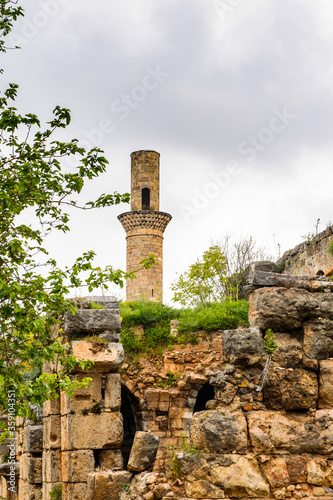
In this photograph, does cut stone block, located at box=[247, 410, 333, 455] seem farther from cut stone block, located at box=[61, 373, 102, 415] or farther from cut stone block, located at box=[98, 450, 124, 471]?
cut stone block, located at box=[61, 373, 102, 415]

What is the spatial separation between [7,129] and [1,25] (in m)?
1.76

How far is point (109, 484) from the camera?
23.8 ft

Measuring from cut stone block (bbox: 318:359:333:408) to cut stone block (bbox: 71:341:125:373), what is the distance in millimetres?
3318

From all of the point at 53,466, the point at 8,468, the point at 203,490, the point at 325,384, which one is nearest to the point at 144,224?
the point at 8,468

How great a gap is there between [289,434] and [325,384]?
22.5 inches

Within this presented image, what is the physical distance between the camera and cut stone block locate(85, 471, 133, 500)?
7.14 meters

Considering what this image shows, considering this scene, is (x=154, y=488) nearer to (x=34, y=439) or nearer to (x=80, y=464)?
(x=80, y=464)

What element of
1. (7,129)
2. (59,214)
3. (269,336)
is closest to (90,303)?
(59,214)

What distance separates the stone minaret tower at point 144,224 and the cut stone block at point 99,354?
22.4m

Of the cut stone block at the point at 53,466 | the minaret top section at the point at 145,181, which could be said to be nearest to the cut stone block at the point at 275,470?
the cut stone block at the point at 53,466

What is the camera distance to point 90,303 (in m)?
9.15

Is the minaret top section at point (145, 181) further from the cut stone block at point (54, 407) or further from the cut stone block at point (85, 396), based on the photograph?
the cut stone block at point (85, 396)

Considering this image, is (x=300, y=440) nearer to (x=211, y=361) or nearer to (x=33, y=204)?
(x=33, y=204)

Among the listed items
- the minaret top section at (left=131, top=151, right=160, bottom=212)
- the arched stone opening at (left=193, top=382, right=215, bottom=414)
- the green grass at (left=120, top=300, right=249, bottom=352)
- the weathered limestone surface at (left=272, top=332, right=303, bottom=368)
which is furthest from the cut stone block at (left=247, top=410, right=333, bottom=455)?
the minaret top section at (left=131, top=151, right=160, bottom=212)
